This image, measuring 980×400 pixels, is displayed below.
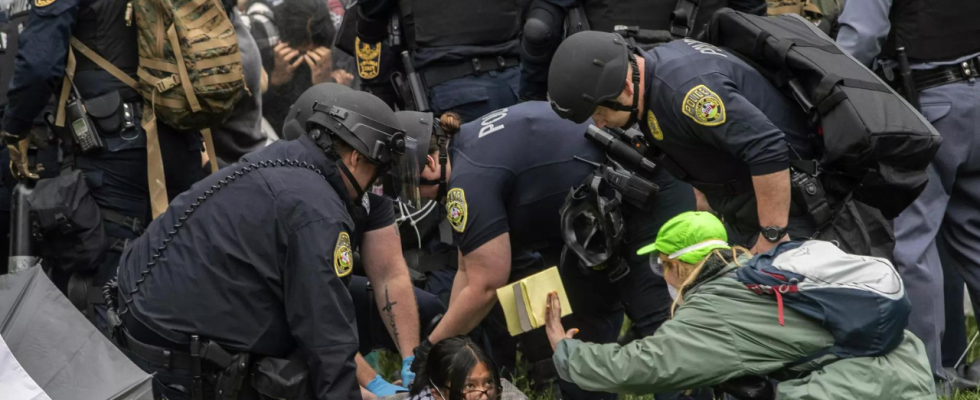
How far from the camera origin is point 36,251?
566 cm

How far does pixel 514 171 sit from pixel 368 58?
183cm

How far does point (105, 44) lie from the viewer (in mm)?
5613

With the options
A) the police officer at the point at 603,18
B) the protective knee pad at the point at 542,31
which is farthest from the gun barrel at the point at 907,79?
the protective knee pad at the point at 542,31

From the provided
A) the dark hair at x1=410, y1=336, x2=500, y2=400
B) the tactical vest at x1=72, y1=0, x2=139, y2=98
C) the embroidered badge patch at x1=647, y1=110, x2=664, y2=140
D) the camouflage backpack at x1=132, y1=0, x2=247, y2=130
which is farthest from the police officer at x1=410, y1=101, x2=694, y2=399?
the tactical vest at x1=72, y1=0, x2=139, y2=98

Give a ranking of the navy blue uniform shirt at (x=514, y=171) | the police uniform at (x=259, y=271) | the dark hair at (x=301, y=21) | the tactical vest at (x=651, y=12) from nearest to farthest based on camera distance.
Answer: the police uniform at (x=259, y=271)
the navy blue uniform shirt at (x=514, y=171)
the tactical vest at (x=651, y=12)
the dark hair at (x=301, y=21)

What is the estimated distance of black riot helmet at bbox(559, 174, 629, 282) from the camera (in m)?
4.75

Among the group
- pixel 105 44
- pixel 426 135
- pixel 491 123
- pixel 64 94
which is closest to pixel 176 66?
pixel 105 44

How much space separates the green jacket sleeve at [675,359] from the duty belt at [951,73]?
2.07 meters

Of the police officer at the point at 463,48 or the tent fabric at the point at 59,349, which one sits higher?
the tent fabric at the point at 59,349

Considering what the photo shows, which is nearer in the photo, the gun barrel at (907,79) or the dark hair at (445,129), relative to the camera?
the dark hair at (445,129)

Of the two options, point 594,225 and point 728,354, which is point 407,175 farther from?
point 728,354

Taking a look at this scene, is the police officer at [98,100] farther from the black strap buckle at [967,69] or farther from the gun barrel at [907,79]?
the black strap buckle at [967,69]

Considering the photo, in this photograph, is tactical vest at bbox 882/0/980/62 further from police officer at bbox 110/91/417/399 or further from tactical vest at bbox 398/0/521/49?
police officer at bbox 110/91/417/399

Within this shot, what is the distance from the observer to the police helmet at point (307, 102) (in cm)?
422
